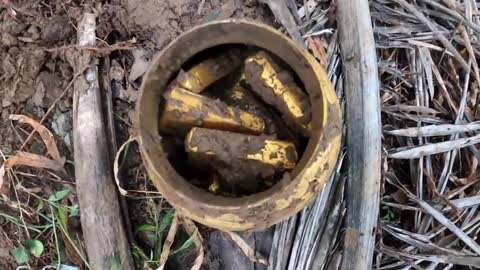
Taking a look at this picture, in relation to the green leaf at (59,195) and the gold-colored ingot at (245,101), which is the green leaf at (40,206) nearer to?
the green leaf at (59,195)

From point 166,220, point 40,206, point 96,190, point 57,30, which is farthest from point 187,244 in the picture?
point 57,30

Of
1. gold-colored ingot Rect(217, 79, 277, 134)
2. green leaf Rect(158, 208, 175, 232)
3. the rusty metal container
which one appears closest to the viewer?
the rusty metal container


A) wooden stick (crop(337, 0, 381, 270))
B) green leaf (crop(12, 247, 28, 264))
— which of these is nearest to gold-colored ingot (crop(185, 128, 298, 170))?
wooden stick (crop(337, 0, 381, 270))

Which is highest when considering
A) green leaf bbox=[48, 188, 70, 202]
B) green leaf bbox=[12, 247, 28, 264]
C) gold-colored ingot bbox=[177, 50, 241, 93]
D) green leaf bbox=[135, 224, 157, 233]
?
gold-colored ingot bbox=[177, 50, 241, 93]

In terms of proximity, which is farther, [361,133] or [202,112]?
[361,133]

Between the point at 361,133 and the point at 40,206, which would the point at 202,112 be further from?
the point at 40,206

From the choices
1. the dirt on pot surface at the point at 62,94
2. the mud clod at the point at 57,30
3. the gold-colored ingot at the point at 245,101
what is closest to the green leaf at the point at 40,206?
the dirt on pot surface at the point at 62,94

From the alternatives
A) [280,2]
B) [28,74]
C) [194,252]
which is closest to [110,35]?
[28,74]

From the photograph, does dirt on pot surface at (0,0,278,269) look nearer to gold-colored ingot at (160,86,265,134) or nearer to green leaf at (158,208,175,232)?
green leaf at (158,208,175,232)
